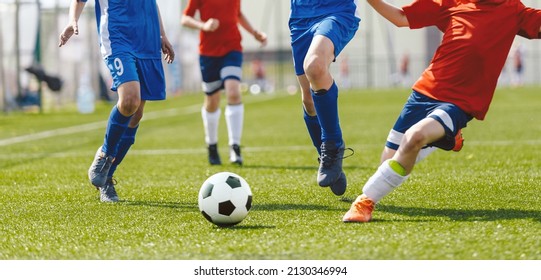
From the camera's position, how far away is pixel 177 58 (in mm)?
37719

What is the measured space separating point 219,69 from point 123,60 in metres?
3.26

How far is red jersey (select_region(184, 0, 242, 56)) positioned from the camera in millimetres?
9586

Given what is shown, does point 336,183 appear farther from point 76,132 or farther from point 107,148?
point 76,132

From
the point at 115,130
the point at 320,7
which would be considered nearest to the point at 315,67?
the point at 320,7

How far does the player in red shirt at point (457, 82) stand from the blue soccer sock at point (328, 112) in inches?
32.0

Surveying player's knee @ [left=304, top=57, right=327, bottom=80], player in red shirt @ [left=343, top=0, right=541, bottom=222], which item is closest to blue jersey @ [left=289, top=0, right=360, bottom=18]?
player's knee @ [left=304, top=57, right=327, bottom=80]

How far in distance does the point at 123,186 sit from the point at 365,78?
156 ft

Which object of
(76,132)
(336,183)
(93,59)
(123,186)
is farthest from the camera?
(93,59)

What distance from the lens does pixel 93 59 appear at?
1098 inches

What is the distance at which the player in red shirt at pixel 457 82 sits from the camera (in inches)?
201

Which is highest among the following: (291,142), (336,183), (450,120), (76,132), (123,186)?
(450,120)

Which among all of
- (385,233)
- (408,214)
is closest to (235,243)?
(385,233)

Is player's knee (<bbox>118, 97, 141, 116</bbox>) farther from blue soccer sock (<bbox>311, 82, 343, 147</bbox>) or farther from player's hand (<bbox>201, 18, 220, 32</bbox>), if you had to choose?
player's hand (<bbox>201, 18, 220, 32</bbox>)

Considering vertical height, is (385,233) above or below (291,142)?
above
